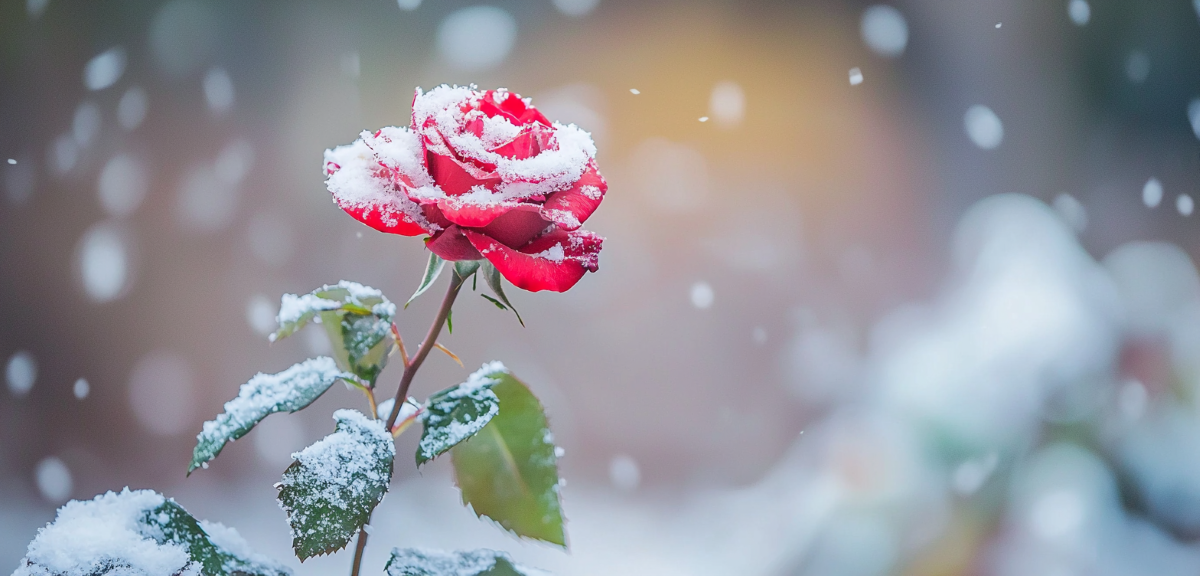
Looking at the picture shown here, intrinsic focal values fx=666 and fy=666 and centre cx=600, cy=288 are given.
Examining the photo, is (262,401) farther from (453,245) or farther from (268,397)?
(453,245)

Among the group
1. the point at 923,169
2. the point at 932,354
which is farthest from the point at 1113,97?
the point at 932,354

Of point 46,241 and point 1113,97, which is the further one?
point 1113,97

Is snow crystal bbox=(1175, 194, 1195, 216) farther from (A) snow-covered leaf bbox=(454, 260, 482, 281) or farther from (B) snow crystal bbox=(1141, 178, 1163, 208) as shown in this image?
(A) snow-covered leaf bbox=(454, 260, 482, 281)

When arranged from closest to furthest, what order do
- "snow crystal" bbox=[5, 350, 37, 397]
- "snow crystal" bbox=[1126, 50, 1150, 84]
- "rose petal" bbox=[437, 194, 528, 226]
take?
"rose petal" bbox=[437, 194, 528, 226] < "snow crystal" bbox=[5, 350, 37, 397] < "snow crystal" bbox=[1126, 50, 1150, 84]

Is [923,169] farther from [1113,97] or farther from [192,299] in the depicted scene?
[192,299]

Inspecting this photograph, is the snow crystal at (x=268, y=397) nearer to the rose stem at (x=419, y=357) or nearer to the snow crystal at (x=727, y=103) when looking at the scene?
the rose stem at (x=419, y=357)

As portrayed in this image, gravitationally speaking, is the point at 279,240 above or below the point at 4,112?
below

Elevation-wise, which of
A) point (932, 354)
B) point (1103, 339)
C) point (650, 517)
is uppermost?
point (650, 517)

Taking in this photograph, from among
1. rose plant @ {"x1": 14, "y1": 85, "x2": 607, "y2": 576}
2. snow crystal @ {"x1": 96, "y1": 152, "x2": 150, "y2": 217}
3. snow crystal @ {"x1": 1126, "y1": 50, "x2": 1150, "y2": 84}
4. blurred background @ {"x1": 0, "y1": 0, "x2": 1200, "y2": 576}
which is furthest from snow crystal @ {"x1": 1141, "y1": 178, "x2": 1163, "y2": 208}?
snow crystal @ {"x1": 96, "y1": 152, "x2": 150, "y2": 217}
